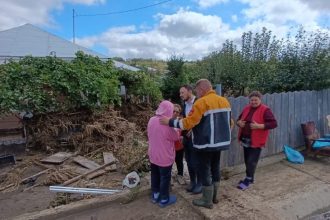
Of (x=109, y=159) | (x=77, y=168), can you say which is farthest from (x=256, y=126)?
(x=77, y=168)

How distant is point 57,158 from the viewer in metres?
6.89

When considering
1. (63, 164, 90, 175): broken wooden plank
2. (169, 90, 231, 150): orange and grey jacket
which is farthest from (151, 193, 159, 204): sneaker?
(63, 164, 90, 175): broken wooden plank

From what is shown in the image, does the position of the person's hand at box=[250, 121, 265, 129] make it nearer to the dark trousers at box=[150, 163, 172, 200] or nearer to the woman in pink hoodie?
the woman in pink hoodie

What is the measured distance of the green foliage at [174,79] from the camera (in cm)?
1247

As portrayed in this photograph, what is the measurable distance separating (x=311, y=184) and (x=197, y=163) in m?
2.32

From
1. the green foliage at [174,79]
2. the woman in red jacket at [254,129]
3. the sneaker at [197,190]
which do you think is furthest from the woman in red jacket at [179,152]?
the green foliage at [174,79]

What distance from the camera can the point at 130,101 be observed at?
34.9 feet

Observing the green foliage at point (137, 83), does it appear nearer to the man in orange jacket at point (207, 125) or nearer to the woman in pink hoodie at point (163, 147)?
the woman in pink hoodie at point (163, 147)

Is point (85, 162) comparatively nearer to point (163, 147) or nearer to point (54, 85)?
point (54, 85)

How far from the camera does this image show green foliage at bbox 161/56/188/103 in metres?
12.5

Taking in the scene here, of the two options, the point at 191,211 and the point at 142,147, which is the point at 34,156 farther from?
the point at 191,211

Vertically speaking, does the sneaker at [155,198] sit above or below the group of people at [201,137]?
below

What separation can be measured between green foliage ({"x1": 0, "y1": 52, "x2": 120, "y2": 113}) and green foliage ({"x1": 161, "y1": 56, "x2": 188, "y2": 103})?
3.72 meters

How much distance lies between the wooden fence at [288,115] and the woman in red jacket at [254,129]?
26.9 inches
